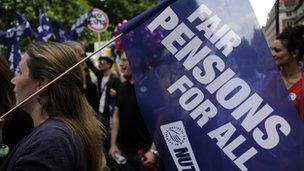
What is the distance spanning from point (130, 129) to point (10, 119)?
76.0 inches

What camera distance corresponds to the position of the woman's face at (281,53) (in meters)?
4.13

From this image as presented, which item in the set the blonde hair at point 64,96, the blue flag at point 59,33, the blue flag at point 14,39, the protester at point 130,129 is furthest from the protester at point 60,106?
the blue flag at point 59,33

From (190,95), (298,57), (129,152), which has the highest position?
(190,95)

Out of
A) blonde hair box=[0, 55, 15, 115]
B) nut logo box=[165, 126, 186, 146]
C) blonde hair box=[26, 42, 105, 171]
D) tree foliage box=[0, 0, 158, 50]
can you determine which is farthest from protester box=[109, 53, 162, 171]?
tree foliage box=[0, 0, 158, 50]

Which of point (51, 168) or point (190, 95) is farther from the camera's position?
point (190, 95)

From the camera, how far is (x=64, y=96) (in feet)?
7.86

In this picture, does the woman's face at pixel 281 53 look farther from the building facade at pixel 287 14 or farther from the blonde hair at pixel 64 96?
the blonde hair at pixel 64 96

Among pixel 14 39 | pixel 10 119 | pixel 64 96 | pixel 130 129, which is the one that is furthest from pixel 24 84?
pixel 14 39

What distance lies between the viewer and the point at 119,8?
44.2 metres

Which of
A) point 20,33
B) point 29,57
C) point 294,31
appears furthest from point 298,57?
point 20,33

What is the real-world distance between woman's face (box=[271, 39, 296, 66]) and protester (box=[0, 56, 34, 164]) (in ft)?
5.42

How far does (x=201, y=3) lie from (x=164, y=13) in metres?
0.15

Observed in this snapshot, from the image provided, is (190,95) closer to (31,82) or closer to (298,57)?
(31,82)

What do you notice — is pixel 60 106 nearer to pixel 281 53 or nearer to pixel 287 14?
pixel 287 14
